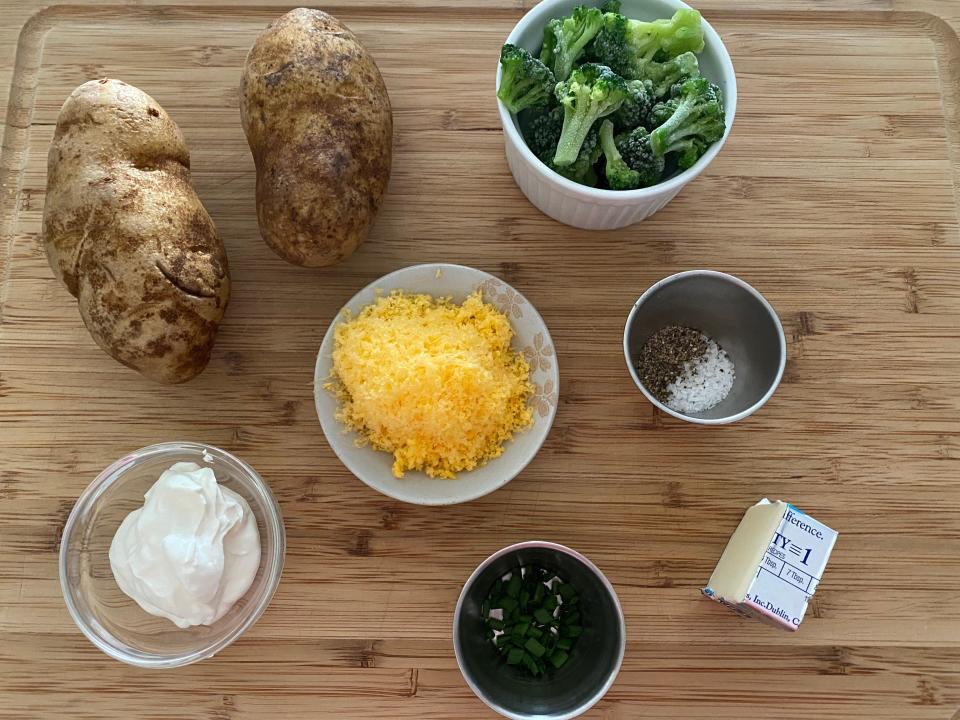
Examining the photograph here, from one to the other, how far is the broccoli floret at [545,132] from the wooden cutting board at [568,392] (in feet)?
0.69

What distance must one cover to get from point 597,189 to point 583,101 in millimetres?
147

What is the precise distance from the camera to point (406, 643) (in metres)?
1.33

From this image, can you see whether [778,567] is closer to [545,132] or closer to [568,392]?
[568,392]

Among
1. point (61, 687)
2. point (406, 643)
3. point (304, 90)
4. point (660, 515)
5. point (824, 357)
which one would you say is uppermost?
point (304, 90)

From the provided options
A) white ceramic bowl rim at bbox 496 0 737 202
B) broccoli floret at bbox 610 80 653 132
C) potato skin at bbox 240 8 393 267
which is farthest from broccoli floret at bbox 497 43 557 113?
potato skin at bbox 240 8 393 267

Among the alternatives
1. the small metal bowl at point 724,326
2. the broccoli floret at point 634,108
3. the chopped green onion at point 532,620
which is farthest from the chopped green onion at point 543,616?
the broccoli floret at point 634,108

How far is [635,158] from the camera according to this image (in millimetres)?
1208

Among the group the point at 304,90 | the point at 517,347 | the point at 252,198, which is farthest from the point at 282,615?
the point at 304,90

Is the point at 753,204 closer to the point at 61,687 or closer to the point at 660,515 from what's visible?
the point at 660,515

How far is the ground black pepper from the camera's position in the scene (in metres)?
1.35

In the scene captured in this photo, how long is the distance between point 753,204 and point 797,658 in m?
0.87

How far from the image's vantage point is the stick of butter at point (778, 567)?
1.20 metres

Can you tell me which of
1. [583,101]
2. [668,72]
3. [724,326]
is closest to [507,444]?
[724,326]

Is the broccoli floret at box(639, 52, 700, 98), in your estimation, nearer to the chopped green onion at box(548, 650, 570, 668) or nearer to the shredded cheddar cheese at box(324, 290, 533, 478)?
the shredded cheddar cheese at box(324, 290, 533, 478)
